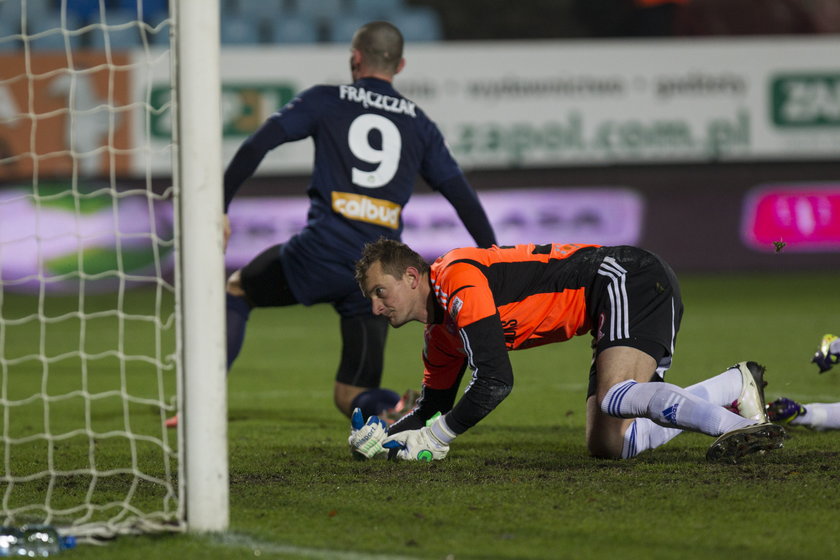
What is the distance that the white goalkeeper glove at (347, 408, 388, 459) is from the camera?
4.38 metres

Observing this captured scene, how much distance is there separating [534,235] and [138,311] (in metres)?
5.42

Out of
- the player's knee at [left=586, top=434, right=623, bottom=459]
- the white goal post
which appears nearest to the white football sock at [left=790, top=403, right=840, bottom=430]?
the player's knee at [left=586, top=434, right=623, bottom=459]

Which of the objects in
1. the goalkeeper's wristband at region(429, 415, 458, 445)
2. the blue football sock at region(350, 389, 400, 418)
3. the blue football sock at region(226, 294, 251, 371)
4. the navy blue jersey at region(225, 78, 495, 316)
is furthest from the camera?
the blue football sock at region(226, 294, 251, 371)

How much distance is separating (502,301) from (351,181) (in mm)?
1383

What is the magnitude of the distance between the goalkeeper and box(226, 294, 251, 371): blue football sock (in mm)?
1233

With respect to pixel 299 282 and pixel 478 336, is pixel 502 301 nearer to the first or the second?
pixel 478 336

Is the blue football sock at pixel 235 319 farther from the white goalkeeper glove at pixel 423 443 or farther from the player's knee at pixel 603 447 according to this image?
the player's knee at pixel 603 447

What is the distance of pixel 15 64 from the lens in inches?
574

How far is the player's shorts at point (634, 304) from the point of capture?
421cm

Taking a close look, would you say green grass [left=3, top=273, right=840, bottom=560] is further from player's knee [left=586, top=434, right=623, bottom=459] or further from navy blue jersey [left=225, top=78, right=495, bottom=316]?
navy blue jersey [left=225, top=78, right=495, bottom=316]

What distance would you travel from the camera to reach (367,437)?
173 inches

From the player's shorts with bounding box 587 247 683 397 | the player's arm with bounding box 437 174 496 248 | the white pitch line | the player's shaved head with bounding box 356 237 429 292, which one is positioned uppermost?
the player's arm with bounding box 437 174 496 248

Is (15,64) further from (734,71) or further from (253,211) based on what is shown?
(734,71)

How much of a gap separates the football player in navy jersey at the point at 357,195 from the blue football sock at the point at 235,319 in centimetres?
1
